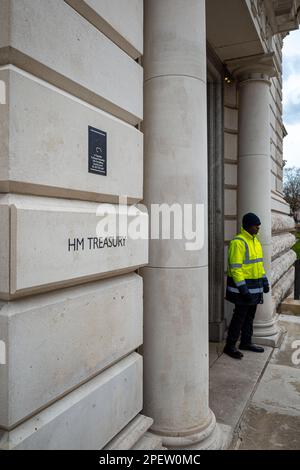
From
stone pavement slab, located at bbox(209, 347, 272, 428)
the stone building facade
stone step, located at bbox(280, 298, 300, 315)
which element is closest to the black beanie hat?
stone pavement slab, located at bbox(209, 347, 272, 428)

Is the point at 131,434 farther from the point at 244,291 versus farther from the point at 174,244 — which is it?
the point at 244,291

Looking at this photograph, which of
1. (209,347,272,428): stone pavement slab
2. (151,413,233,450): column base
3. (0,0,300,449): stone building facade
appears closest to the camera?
(0,0,300,449): stone building facade

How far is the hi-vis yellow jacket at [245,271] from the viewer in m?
5.12

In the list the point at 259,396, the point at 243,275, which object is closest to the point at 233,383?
the point at 259,396

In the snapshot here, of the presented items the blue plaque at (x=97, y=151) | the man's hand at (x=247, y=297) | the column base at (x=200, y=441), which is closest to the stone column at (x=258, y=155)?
the man's hand at (x=247, y=297)

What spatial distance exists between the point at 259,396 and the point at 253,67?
5048mm

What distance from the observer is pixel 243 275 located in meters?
5.23

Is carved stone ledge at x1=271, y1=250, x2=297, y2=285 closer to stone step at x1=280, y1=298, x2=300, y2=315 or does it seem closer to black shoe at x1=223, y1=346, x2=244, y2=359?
stone step at x1=280, y1=298, x2=300, y2=315

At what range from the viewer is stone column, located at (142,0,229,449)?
9.26ft

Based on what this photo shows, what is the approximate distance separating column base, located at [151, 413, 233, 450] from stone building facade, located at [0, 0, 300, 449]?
10 mm
